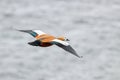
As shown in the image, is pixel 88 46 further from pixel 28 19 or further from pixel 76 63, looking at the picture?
pixel 28 19

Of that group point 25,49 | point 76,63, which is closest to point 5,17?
point 25,49

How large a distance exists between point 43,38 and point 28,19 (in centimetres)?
4226

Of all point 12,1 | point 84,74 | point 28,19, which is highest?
point 12,1

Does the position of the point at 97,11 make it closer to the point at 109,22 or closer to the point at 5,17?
the point at 109,22

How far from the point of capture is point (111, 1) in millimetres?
58344

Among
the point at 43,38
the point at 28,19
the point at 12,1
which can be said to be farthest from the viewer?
the point at 12,1

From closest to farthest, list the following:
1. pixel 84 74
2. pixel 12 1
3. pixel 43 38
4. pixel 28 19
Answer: pixel 43 38, pixel 84 74, pixel 28 19, pixel 12 1

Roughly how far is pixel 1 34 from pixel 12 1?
604 centimetres

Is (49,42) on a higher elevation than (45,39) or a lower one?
lower

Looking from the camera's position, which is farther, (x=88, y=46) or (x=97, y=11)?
(x=97, y=11)

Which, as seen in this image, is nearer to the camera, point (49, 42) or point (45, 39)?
point (49, 42)

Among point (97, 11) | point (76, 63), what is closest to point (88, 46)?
point (76, 63)

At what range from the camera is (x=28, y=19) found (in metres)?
52.3

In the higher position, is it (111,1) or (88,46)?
(111,1)
